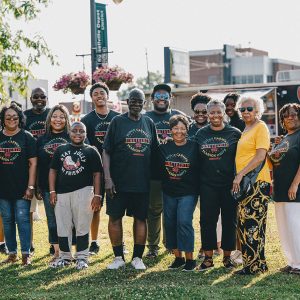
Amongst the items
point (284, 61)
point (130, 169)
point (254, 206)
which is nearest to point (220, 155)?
point (254, 206)

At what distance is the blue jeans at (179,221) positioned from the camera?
8.73 metres

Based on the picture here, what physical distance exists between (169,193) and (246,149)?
47.7 inches

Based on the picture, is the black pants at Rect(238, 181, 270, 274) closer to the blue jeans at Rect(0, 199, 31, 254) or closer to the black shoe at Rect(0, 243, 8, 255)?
the blue jeans at Rect(0, 199, 31, 254)

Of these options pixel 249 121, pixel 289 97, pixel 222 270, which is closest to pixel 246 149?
pixel 249 121

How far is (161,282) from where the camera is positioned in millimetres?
8078

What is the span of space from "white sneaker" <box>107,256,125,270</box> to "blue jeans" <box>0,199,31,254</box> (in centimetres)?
119

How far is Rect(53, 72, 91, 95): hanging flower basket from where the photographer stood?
16453mm

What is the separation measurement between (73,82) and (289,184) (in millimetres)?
8950

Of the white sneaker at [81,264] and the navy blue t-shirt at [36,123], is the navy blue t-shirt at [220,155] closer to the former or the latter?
the white sneaker at [81,264]

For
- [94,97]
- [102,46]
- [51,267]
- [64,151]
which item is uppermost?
[102,46]

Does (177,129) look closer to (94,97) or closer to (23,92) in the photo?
(94,97)

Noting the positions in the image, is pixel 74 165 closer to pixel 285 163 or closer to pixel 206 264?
pixel 206 264

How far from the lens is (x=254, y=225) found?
8.32 meters

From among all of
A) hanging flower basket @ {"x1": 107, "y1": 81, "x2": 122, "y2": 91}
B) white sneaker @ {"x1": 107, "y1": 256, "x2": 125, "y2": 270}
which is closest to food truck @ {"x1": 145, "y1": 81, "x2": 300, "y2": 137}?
hanging flower basket @ {"x1": 107, "y1": 81, "x2": 122, "y2": 91}
